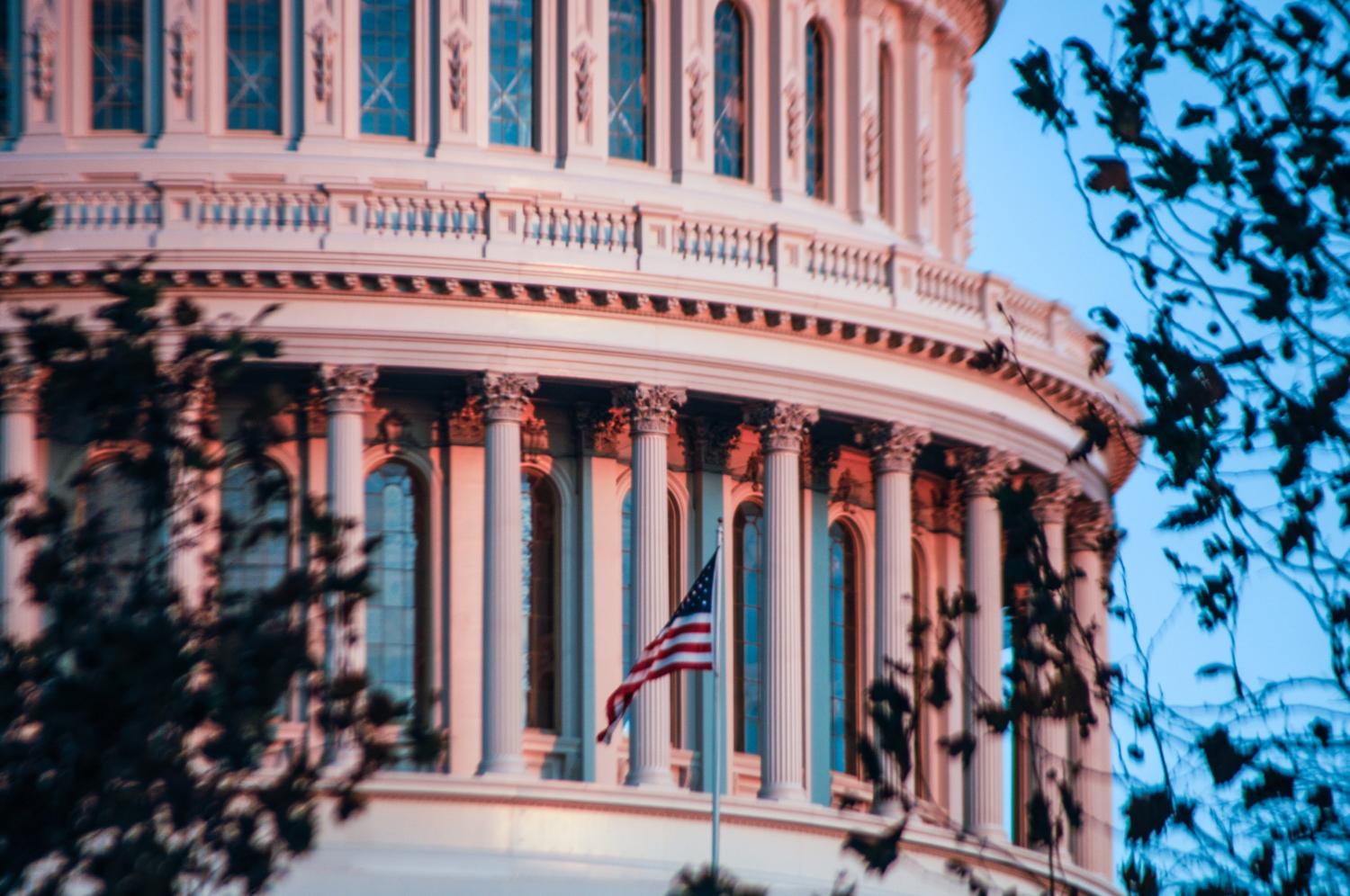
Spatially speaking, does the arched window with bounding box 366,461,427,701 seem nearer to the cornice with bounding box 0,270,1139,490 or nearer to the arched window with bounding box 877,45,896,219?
the cornice with bounding box 0,270,1139,490

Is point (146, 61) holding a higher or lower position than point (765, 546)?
higher

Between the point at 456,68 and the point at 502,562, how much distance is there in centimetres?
815

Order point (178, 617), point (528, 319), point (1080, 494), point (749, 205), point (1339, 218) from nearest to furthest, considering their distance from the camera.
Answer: point (1339, 218) < point (178, 617) < point (528, 319) < point (749, 205) < point (1080, 494)

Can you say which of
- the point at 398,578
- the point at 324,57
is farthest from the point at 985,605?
the point at 324,57

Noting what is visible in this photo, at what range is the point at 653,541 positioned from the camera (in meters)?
56.2

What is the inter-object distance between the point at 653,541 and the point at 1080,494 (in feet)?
34.4

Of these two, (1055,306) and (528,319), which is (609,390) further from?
(1055,306)

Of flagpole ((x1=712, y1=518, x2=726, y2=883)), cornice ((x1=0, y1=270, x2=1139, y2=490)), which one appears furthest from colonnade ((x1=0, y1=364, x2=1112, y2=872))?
flagpole ((x1=712, y1=518, x2=726, y2=883))

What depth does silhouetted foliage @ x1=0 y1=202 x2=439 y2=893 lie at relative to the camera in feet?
82.3

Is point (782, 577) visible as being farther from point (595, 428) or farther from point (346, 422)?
point (346, 422)

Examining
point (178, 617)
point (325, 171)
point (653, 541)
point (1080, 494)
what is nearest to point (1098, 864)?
point (1080, 494)

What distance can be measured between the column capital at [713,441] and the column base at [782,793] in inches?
214

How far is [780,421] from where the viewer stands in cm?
5747

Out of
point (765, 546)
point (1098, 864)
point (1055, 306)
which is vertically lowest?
point (1098, 864)
